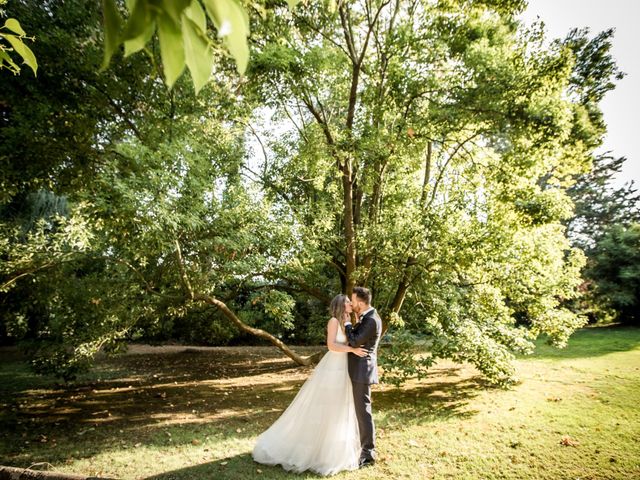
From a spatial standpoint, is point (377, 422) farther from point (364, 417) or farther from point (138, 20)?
point (138, 20)

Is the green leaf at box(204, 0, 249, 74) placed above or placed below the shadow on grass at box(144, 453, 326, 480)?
above

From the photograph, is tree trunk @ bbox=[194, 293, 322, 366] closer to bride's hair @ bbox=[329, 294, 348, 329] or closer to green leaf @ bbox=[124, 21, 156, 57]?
bride's hair @ bbox=[329, 294, 348, 329]

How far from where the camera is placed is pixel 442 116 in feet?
24.5

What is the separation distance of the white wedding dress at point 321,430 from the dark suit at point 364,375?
116mm

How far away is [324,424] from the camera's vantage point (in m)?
4.93

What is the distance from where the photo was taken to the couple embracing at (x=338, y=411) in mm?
4812

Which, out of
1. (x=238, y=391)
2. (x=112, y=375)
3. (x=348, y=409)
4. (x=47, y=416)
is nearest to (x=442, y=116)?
(x=348, y=409)

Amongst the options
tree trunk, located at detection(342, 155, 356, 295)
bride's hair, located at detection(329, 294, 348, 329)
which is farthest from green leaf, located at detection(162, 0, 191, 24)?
tree trunk, located at detection(342, 155, 356, 295)

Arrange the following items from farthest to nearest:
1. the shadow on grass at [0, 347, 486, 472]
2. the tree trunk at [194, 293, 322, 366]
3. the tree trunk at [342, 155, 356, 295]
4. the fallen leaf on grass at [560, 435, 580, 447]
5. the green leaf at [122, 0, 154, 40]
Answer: the tree trunk at [342, 155, 356, 295] → the tree trunk at [194, 293, 322, 366] → the shadow on grass at [0, 347, 486, 472] → the fallen leaf on grass at [560, 435, 580, 447] → the green leaf at [122, 0, 154, 40]

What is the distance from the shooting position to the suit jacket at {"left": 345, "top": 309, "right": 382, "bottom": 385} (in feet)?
15.8

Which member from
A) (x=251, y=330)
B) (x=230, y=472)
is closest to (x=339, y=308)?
(x=230, y=472)

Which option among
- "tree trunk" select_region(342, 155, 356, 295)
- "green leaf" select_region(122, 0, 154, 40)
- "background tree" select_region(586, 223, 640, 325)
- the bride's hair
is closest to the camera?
"green leaf" select_region(122, 0, 154, 40)

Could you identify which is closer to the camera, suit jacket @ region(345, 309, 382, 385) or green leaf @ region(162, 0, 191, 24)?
green leaf @ region(162, 0, 191, 24)

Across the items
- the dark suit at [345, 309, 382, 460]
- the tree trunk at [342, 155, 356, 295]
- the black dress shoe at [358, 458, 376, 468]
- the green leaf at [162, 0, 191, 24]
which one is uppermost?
the tree trunk at [342, 155, 356, 295]
